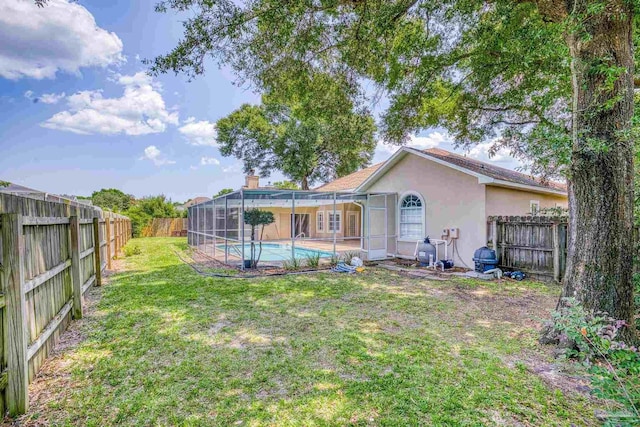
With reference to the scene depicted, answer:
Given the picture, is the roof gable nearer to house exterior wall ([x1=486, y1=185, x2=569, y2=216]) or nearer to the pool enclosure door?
house exterior wall ([x1=486, y1=185, x2=569, y2=216])

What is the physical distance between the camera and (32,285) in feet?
10.1

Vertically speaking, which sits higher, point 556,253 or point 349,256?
point 556,253

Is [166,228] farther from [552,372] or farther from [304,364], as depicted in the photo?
[552,372]

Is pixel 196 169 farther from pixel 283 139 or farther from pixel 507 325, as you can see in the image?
pixel 507 325

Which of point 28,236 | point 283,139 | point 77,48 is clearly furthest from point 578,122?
point 283,139

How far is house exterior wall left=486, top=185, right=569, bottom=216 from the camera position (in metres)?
9.54

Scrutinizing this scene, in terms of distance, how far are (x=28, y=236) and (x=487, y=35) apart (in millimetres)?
8184

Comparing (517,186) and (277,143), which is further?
(277,143)

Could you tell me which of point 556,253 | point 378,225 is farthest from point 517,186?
point 378,225

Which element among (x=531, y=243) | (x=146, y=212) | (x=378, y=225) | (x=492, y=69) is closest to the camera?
(x=492, y=69)

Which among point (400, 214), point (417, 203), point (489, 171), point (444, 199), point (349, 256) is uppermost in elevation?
point (489, 171)

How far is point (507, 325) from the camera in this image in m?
4.96

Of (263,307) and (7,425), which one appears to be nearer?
(7,425)

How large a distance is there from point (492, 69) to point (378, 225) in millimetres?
6423
